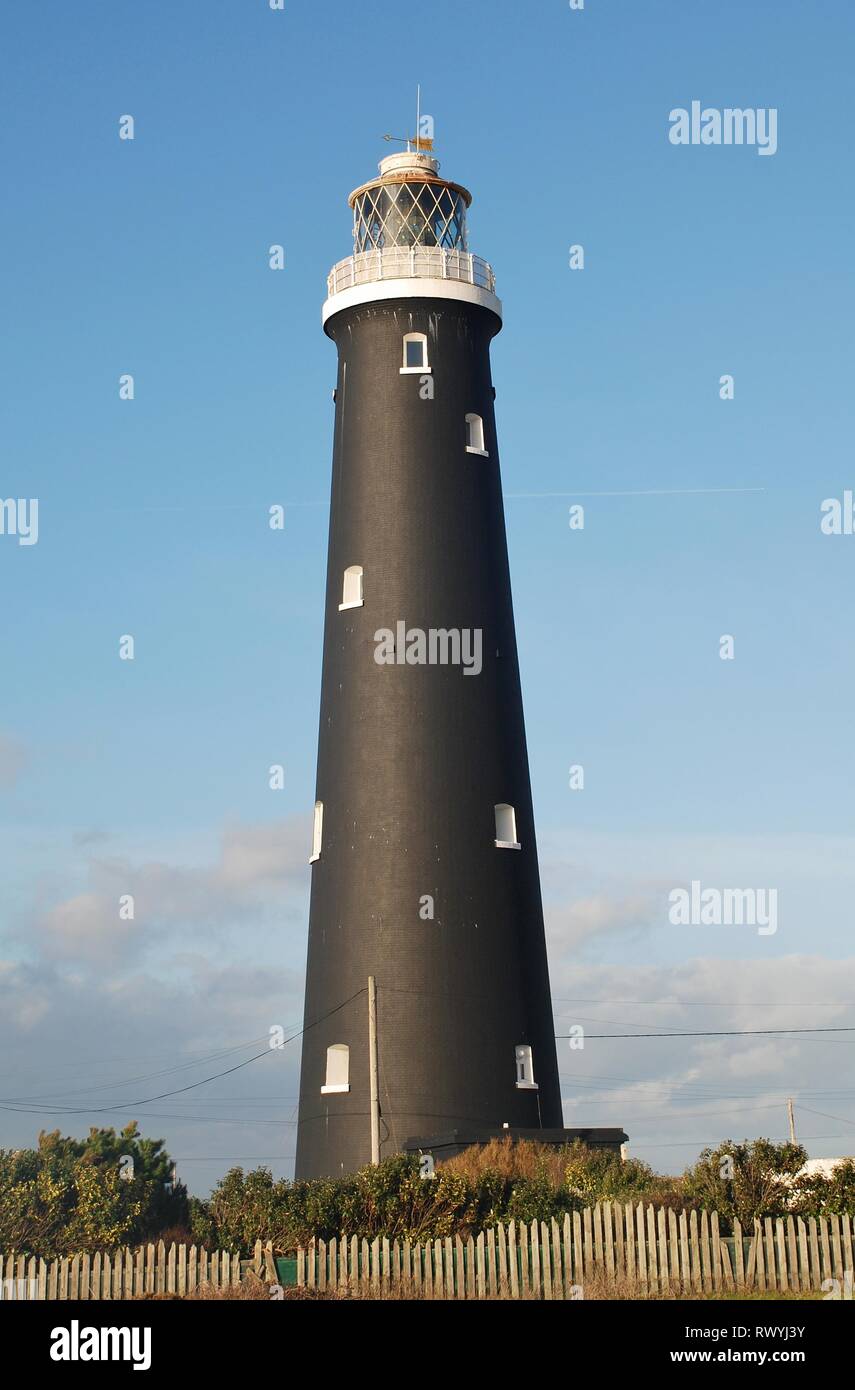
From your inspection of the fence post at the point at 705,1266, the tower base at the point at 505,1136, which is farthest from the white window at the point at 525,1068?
the fence post at the point at 705,1266

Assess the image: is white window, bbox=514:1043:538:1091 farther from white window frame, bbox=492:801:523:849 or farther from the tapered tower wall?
white window frame, bbox=492:801:523:849

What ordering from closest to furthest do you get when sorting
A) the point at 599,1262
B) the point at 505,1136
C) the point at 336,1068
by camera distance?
1. the point at 599,1262
2. the point at 505,1136
3. the point at 336,1068

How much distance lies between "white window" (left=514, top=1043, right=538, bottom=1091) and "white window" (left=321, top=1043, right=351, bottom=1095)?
13.7ft

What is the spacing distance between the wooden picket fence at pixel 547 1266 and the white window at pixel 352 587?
1860cm

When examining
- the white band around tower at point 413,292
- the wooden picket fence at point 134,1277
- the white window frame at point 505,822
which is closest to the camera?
the wooden picket fence at point 134,1277

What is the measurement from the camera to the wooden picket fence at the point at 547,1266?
29859mm

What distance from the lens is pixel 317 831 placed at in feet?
147

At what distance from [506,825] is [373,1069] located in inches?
273

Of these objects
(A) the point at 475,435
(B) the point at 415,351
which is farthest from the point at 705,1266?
(B) the point at 415,351

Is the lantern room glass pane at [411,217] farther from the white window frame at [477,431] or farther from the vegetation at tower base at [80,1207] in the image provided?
the vegetation at tower base at [80,1207]

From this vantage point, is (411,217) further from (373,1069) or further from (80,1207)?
(80,1207)

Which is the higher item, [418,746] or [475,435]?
[475,435]
